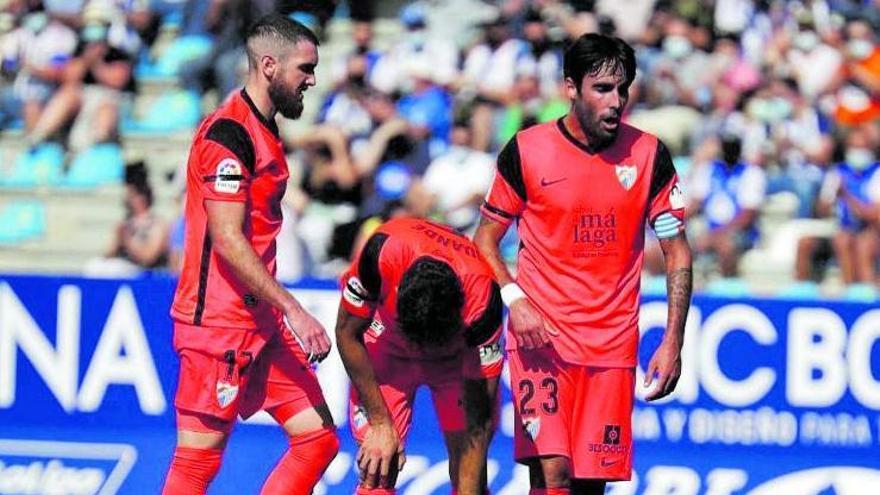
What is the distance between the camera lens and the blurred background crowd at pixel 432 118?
1211 cm

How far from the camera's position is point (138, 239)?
1239 centimetres

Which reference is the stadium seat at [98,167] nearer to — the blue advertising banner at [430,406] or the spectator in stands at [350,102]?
the spectator in stands at [350,102]

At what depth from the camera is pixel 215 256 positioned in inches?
275

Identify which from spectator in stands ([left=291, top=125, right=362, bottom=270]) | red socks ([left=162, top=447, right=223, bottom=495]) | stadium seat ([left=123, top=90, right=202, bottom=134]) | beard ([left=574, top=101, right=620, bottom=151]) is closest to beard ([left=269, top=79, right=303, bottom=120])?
beard ([left=574, top=101, right=620, bottom=151])

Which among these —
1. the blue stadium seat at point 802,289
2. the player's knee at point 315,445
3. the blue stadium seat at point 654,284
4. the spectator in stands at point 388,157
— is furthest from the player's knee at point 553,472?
the spectator in stands at point 388,157

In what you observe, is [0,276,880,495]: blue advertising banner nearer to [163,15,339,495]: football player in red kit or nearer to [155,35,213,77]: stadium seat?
[163,15,339,495]: football player in red kit

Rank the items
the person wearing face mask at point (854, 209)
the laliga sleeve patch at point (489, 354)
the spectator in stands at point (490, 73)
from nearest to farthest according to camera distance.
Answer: the laliga sleeve patch at point (489, 354) → the person wearing face mask at point (854, 209) → the spectator in stands at point (490, 73)

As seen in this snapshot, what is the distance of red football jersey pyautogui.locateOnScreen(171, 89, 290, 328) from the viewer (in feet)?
22.5

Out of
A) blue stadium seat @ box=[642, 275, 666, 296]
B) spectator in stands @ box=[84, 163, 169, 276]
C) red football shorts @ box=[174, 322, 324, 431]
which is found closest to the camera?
red football shorts @ box=[174, 322, 324, 431]

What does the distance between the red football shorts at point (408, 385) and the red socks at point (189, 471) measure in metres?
0.64

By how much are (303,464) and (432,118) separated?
631cm

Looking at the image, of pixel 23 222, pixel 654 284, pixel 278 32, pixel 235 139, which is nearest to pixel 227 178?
pixel 235 139

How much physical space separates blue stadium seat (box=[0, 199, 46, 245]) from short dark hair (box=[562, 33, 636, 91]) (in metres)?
7.75

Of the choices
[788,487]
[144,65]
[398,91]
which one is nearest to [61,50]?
[144,65]
